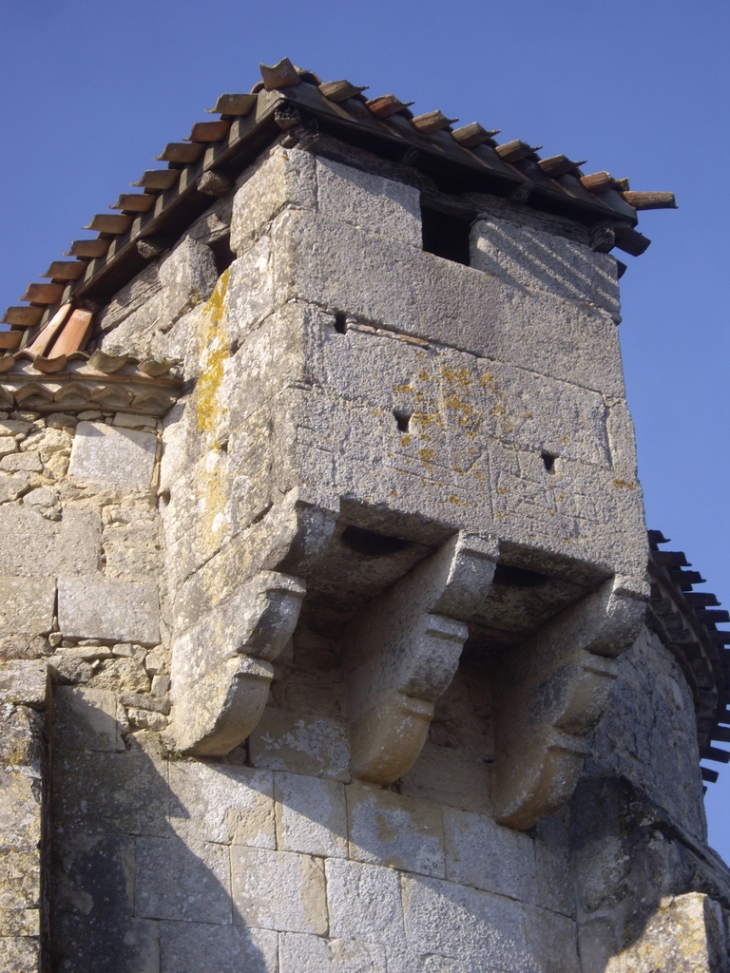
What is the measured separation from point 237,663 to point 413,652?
2.61 feet

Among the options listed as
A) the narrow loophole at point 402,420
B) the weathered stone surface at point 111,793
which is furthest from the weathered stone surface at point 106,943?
the narrow loophole at point 402,420

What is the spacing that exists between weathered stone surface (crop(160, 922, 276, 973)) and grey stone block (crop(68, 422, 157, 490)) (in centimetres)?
212

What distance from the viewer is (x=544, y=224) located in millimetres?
9039

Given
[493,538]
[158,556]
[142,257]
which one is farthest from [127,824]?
[142,257]

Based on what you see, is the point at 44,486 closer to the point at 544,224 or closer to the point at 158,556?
the point at 158,556

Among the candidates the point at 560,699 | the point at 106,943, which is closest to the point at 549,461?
the point at 560,699

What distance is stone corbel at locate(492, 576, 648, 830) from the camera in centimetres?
812

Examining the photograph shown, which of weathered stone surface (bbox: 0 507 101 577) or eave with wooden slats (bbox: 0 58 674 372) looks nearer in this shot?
weathered stone surface (bbox: 0 507 101 577)

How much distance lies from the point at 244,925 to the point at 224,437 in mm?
2094

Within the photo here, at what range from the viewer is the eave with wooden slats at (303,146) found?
8414 mm

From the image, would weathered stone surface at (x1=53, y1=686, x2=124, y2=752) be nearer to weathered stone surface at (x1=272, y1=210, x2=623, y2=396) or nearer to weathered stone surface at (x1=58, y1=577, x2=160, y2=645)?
weathered stone surface at (x1=58, y1=577, x2=160, y2=645)

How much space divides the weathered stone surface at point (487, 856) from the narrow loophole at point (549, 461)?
159cm

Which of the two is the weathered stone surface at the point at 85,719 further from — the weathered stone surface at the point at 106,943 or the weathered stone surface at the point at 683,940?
the weathered stone surface at the point at 683,940

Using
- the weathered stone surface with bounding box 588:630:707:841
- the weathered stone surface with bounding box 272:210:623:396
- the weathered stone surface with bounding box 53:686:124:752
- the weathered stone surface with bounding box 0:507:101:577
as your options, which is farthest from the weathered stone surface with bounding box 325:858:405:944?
the weathered stone surface with bounding box 272:210:623:396
